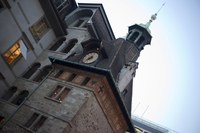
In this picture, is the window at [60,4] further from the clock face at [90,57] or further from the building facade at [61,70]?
the clock face at [90,57]

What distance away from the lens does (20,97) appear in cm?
2677

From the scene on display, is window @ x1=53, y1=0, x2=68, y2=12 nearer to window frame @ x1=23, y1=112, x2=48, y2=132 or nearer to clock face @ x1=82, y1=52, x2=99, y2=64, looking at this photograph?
clock face @ x1=82, y1=52, x2=99, y2=64

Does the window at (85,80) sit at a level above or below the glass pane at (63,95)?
above

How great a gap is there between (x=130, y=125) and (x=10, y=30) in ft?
52.6

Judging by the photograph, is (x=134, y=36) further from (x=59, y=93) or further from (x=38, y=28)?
(x=59, y=93)

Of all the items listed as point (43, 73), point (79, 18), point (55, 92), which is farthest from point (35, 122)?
point (79, 18)

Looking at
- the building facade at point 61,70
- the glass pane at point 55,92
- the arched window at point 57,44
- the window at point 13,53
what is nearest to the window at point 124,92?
the building facade at point 61,70

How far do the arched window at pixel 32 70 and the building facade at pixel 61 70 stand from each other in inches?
4.3

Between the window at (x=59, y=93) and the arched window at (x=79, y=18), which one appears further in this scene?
the arched window at (x=79, y=18)

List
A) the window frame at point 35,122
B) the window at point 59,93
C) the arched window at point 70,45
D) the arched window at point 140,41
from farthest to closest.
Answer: the arched window at point 140,41 < the arched window at point 70,45 < the window at point 59,93 < the window frame at point 35,122

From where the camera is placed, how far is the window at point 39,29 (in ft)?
94.7

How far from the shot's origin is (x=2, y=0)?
25078mm

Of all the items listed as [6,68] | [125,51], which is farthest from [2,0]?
[125,51]

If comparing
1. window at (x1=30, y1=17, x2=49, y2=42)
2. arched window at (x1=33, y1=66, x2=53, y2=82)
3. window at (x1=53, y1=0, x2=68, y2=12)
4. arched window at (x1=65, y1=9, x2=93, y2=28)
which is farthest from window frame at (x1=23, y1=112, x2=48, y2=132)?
arched window at (x1=65, y1=9, x2=93, y2=28)
